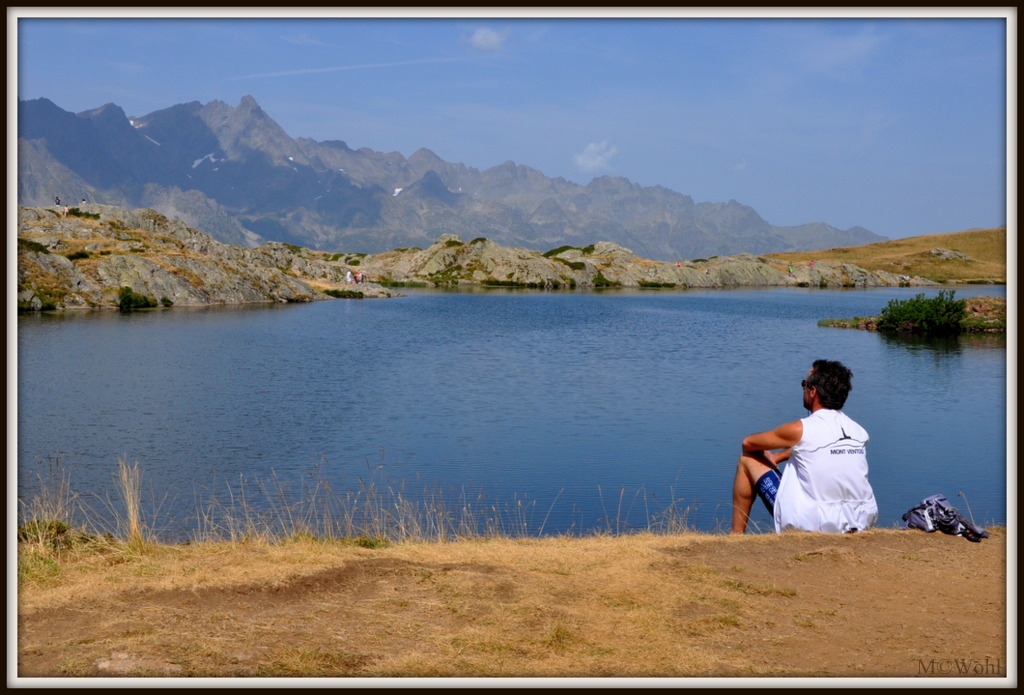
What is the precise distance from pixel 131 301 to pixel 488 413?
54.9 metres

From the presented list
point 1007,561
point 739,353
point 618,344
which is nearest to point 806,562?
point 1007,561

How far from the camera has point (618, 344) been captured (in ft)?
185

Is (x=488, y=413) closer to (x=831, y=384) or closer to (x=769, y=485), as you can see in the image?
(x=769, y=485)

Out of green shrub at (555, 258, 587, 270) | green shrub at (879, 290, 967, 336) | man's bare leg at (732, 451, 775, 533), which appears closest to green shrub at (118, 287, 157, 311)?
green shrub at (879, 290, 967, 336)

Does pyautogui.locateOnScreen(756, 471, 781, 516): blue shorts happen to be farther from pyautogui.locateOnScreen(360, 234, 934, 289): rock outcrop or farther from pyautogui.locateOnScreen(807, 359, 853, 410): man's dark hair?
pyautogui.locateOnScreen(360, 234, 934, 289): rock outcrop

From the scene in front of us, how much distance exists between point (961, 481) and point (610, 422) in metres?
11.0

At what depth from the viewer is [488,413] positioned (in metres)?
31.2

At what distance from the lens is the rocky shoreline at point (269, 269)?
75062mm

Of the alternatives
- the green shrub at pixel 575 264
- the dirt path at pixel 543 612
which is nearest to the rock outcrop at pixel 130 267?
the green shrub at pixel 575 264

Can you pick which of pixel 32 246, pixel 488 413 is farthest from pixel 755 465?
pixel 32 246

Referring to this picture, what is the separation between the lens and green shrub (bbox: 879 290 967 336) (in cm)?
5841

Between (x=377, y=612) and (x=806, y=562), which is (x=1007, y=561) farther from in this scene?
(x=377, y=612)

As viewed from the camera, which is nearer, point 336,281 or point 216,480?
point 216,480

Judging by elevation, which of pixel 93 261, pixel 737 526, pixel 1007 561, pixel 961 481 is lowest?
pixel 961 481
